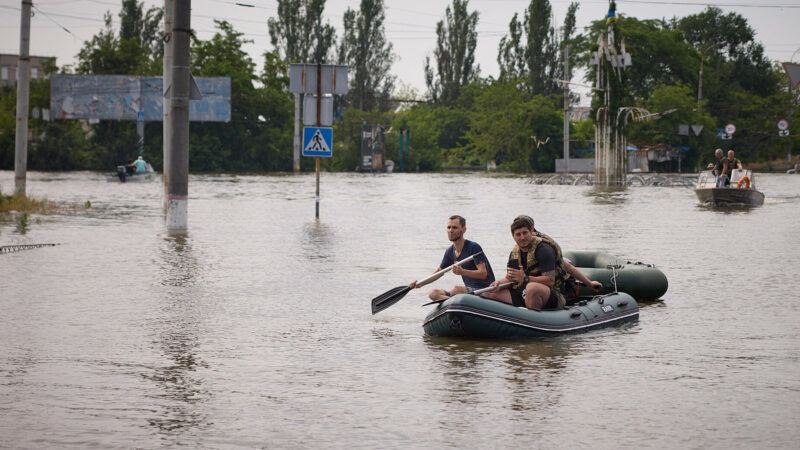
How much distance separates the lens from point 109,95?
3617 inches

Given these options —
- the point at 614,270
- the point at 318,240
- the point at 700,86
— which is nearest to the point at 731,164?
the point at 318,240

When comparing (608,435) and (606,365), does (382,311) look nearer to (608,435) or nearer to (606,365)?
(606,365)

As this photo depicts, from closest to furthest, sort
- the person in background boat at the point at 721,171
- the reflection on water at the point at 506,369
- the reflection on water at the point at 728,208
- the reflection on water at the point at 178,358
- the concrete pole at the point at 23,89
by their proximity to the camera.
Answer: the reflection on water at the point at 178,358, the reflection on water at the point at 506,369, the concrete pole at the point at 23,89, the reflection on water at the point at 728,208, the person in background boat at the point at 721,171

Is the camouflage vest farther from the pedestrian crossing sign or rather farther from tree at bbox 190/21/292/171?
tree at bbox 190/21/292/171

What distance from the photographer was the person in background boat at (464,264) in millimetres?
11992

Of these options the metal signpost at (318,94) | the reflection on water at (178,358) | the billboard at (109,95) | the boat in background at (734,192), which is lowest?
the reflection on water at (178,358)

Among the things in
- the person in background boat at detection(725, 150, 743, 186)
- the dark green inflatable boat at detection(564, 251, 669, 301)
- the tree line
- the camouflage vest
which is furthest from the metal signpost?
the tree line

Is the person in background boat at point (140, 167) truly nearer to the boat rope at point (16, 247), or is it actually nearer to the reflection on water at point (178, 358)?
the boat rope at point (16, 247)

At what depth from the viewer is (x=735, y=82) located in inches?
4604

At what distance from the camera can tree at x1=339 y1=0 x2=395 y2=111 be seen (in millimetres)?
108188

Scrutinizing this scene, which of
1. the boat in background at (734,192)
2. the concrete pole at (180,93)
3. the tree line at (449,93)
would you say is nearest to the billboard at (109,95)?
the tree line at (449,93)

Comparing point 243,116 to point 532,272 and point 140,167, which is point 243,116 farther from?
point 532,272

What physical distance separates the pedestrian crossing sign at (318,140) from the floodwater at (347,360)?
5.55 meters

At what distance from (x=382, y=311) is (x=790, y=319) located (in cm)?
450
